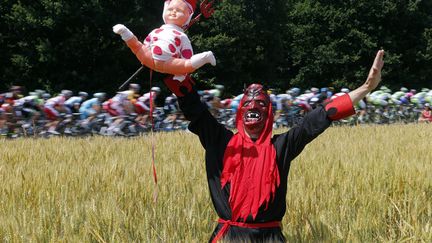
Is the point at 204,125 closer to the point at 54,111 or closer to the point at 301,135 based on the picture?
the point at 301,135

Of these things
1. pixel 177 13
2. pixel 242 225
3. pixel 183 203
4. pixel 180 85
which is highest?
pixel 177 13

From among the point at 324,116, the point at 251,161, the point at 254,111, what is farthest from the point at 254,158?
the point at 324,116

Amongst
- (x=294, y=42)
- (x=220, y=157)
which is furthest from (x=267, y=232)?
(x=294, y=42)

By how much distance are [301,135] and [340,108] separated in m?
0.22

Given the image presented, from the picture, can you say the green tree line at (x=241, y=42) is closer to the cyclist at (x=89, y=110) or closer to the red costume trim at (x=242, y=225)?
the cyclist at (x=89, y=110)

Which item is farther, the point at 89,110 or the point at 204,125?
the point at 89,110

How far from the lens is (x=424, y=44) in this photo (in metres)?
28.7

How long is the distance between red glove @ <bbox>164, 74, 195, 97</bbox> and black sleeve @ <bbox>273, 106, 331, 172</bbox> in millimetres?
499

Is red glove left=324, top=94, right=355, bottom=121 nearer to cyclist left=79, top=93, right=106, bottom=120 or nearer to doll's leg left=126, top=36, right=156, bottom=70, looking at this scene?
doll's leg left=126, top=36, right=156, bottom=70

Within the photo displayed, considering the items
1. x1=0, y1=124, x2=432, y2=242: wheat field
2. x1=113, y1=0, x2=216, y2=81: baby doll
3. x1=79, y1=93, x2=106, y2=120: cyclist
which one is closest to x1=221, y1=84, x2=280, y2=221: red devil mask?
x1=0, y1=124, x2=432, y2=242: wheat field

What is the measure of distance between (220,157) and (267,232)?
1.39 feet

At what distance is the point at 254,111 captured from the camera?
2.39 metres

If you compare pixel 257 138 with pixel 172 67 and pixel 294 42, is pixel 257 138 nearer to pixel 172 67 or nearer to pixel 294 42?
pixel 172 67

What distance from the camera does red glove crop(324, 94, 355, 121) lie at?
2.37m
